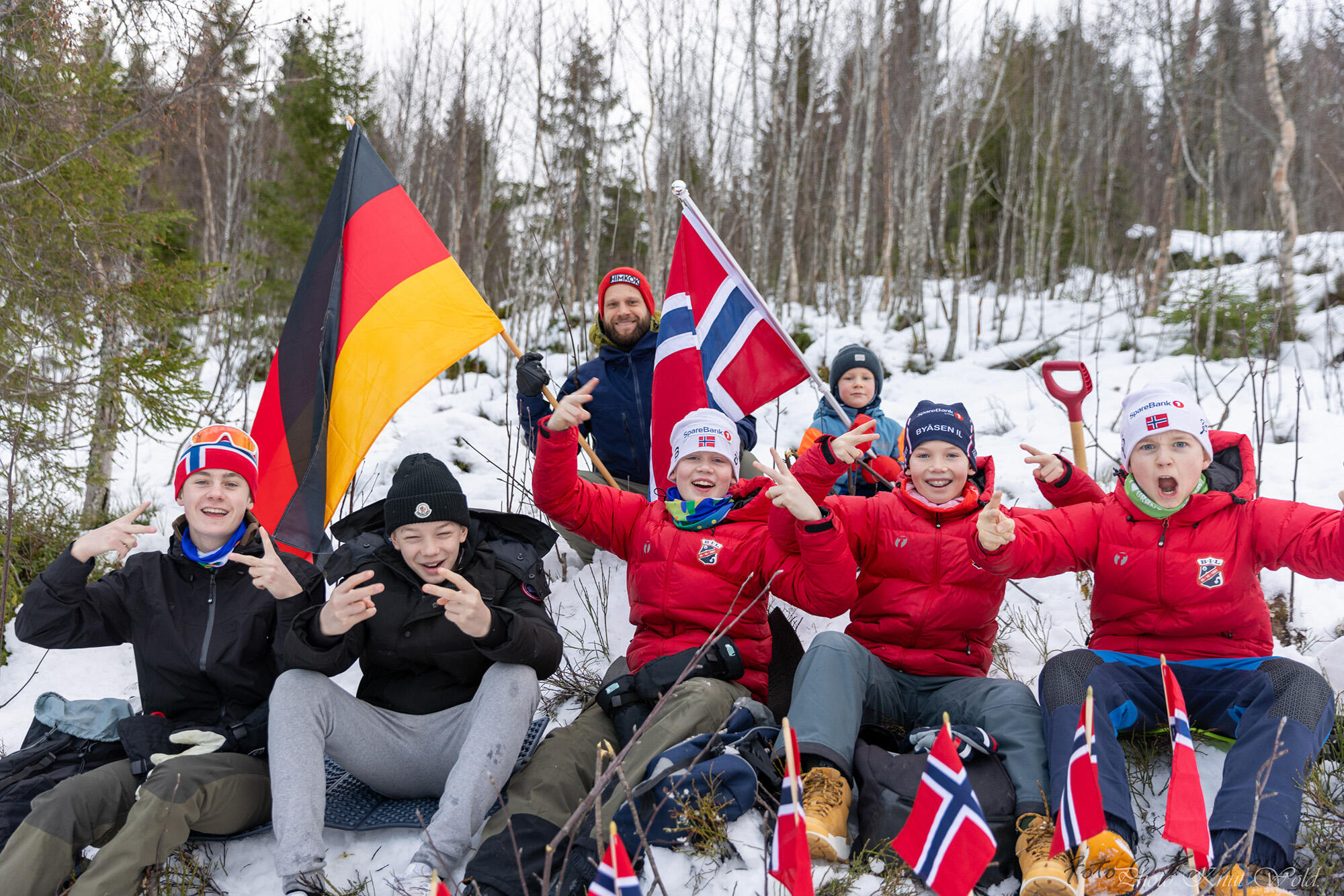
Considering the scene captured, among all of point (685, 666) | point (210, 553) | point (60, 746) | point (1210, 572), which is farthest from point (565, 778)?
point (1210, 572)

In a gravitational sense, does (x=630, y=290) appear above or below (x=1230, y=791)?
above

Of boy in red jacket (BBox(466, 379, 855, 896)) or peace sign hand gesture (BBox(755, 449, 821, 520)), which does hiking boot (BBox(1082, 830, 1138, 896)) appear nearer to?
boy in red jacket (BBox(466, 379, 855, 896))

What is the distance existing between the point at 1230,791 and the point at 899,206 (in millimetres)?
11354

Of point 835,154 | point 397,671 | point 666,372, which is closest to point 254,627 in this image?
point 397,671

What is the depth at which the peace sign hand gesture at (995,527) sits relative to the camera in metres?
2.70

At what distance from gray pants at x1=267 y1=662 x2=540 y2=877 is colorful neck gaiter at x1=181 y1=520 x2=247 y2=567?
0.53m

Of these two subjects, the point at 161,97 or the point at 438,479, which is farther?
the point at 161,97

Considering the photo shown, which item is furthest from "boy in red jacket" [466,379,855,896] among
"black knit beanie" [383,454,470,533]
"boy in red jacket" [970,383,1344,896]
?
"boy in red jacket" [970,383,1344,896]

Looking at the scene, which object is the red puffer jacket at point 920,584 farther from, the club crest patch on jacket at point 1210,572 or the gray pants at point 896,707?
the club crest patch on jacket at point 1210,572

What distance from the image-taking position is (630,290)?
469 centimetres

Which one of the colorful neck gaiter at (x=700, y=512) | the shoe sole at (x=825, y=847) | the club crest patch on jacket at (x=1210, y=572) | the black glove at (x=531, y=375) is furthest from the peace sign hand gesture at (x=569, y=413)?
the club crest patch on jacket at (x=1210, y=572)

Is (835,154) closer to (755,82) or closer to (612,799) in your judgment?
(755,82)

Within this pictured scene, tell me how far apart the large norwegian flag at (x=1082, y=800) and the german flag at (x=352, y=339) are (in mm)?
2756

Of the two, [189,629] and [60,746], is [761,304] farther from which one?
[60,746]
